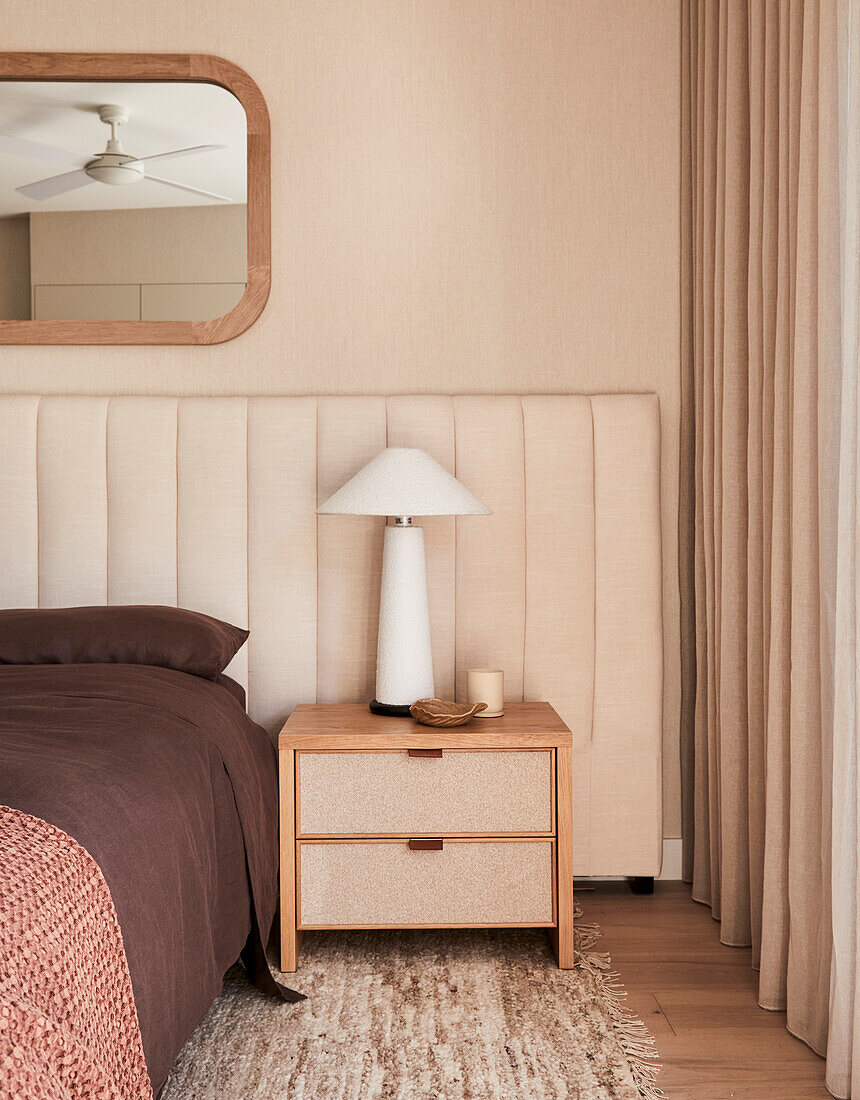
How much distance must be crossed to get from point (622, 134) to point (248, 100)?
0.97 meters

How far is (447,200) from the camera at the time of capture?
2.50 metres

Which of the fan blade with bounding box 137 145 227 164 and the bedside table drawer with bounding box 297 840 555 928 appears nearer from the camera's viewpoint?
the bedside table drawer with bounding box 297 840 555 928

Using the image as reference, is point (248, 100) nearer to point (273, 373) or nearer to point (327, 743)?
point (273, 373)

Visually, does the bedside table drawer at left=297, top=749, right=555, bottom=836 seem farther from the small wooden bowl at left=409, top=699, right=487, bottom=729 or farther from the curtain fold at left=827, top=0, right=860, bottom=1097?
the curtain fold at left=827, top=0, right=860, bottom=1097

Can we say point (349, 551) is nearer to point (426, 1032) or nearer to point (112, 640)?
point (112, 640)

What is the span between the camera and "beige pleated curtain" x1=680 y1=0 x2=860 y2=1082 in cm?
164

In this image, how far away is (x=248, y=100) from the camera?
2465mm

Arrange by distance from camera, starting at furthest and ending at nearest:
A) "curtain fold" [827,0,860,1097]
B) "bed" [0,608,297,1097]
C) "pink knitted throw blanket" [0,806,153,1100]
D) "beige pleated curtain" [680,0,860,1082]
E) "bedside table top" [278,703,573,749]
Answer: "bedside table top" [278,703,573,749]
"beige pleated curtain" [680,0,860,1082]
"curtain fold" [827,0,860,1097]
"bed" [0,608,297,1097]
"pink knitted throw blanket" [0,806,153,1100]

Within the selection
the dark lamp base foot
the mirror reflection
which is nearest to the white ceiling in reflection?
the mirror reflection

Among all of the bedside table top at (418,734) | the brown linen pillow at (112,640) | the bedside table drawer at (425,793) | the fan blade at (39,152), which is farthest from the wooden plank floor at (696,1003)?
the fan blade at (39,152)

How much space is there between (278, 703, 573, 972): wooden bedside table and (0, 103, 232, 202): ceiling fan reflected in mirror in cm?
149

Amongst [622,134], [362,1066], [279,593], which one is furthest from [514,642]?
[622,134]

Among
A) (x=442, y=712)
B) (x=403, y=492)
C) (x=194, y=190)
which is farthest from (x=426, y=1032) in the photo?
(x=194, y=190)

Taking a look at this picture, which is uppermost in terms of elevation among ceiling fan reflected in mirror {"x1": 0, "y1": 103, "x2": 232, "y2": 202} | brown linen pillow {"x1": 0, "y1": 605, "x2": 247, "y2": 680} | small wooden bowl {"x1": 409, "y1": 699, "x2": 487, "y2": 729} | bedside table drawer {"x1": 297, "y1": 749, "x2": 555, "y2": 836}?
ceiling fan reflected in mirror {"x1": 0, "y1": 103, "x2": 232, "y2": 202}
